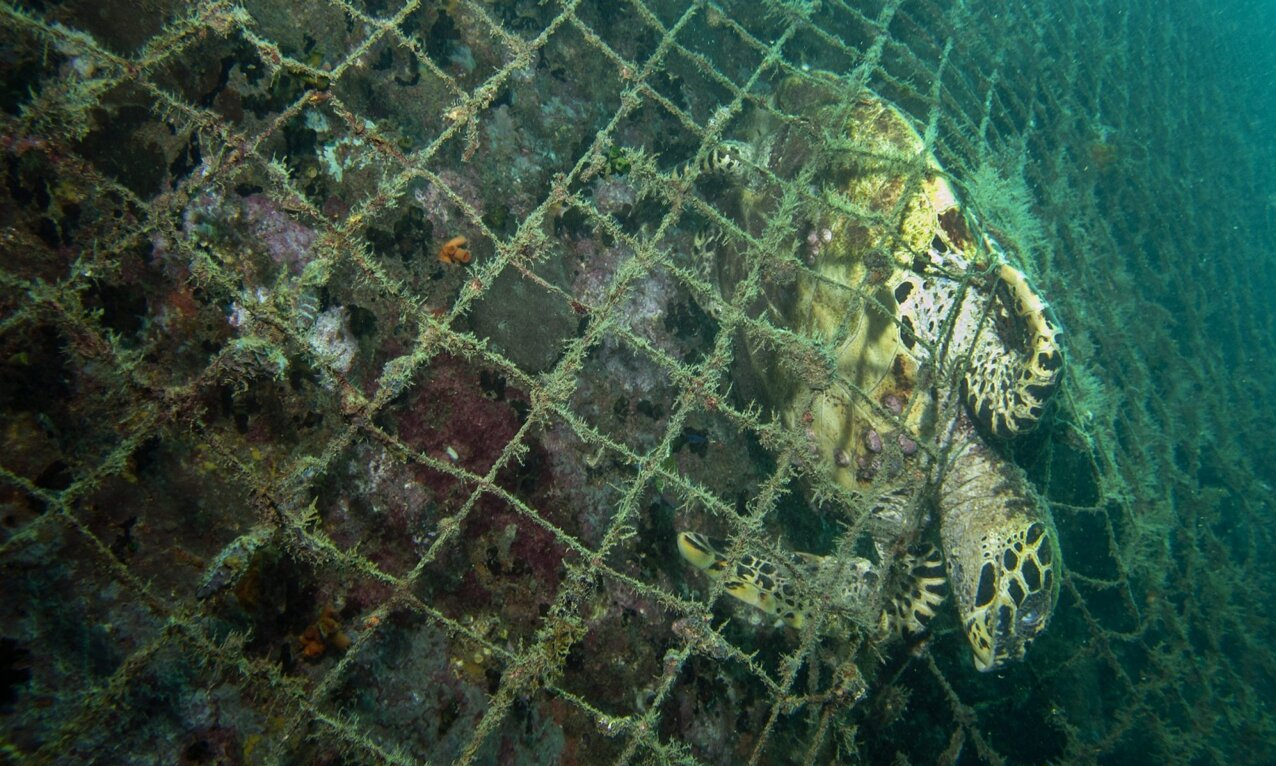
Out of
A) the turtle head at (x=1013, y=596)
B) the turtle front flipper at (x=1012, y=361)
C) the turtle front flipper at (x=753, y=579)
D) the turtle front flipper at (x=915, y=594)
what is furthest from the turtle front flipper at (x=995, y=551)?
the turtle front flipper at (x=753, y=579)

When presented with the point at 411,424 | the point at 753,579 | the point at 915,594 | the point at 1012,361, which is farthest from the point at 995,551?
the point at 411,424

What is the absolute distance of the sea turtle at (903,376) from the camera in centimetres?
372

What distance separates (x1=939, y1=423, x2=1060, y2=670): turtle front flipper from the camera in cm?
377

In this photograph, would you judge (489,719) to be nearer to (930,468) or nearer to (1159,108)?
(930,468)

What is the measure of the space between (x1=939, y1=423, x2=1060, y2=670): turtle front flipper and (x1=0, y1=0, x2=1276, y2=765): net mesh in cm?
43

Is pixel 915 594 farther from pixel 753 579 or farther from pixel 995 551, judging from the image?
A: pixel 753 579

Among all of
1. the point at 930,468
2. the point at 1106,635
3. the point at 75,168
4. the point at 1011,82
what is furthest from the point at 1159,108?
the point at 75,168

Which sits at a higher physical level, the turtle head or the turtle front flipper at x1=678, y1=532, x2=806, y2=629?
the turtle head

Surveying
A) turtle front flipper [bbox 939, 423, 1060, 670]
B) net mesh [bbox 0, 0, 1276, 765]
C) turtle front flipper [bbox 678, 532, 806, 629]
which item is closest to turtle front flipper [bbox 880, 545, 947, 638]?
turtle front flipper [bbox 939, 423, 1060, 670]

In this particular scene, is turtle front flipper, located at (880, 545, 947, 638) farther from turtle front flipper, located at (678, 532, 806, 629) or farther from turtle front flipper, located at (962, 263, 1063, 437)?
turtle front flipper, located at (962, 263, 1063, 437)

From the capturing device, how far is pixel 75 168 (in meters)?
2.50

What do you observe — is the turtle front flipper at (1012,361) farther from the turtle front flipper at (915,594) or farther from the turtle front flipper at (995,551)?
the turtle front flipper at (915,594)

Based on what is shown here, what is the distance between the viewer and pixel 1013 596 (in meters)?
3.77

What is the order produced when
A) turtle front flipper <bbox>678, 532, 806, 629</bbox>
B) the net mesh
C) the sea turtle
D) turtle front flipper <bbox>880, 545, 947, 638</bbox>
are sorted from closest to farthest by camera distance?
the net mesh
turtle front flipper <bbox>678, 532, 806, 629</bbox>
the sea turtle
turtle front flipper <bbox>880, 545, 947, 638</bbox>
